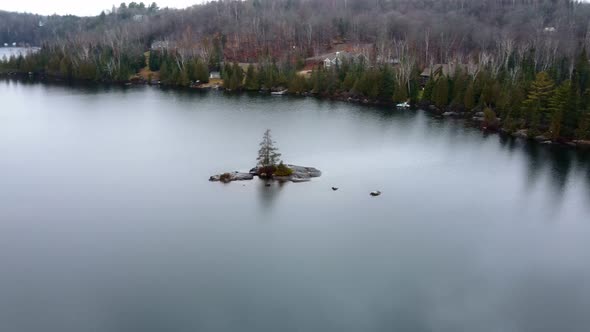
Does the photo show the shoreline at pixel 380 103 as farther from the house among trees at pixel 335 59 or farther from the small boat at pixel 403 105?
the house among trees at pixel 335 59

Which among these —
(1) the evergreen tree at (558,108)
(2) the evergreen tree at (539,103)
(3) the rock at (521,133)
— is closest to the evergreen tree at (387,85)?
(2) the evergreen tree at (539,103)

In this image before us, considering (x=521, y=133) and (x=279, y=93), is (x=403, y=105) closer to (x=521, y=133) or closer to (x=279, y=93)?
(x=521, y=133)

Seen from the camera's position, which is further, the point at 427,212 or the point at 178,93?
the point at 178,93

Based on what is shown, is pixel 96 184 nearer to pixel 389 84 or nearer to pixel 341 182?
pixel 341 182

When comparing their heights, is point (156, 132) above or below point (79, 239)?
above

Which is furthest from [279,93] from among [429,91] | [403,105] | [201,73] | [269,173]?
[269,173]

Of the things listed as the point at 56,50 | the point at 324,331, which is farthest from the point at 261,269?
the point at 56,50
